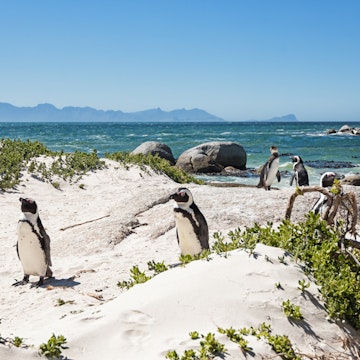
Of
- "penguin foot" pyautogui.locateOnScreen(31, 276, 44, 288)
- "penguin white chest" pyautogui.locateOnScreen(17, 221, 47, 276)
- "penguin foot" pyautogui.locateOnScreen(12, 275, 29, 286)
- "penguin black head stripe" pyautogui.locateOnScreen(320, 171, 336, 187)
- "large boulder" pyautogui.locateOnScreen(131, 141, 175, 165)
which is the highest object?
"penguin black head stripe" pyautogui.locateOnScreen(320, 171, 336, 187)

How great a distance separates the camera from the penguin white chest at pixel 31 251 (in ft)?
21.9

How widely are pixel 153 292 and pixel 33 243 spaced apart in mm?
3491

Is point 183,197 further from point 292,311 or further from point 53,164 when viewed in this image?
point 53,164

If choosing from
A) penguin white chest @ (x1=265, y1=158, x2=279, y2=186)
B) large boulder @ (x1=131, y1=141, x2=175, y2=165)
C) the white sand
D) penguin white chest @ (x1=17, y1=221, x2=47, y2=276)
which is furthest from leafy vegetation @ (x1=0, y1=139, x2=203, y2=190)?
penguin white chest @ (x1=17, y1=221, x2=47, y2=276)

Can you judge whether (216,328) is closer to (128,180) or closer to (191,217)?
(191,217)

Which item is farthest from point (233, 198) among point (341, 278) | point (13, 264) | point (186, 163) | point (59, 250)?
point (186, 163)

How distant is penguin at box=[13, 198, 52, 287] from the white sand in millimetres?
262

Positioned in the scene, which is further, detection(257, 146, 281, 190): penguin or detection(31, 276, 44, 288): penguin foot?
detection(257, 146, 281, 190): penguin

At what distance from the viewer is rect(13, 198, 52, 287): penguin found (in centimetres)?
666

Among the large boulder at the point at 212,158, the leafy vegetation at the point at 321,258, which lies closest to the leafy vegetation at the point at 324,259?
the leafy vegetation at the point at 321,258

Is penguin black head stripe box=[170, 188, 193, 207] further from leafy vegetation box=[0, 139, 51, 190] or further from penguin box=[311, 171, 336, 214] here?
leafy vegetation box=[0, 139, 51, 190]

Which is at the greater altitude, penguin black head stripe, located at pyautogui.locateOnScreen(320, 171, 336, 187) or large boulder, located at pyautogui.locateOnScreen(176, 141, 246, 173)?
penguin black head stripe, located at pyautogui.locateOnScreen(320, 171, 336, 187)

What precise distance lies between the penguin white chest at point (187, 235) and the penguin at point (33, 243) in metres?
1.84

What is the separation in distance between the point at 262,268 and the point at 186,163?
2052cm
